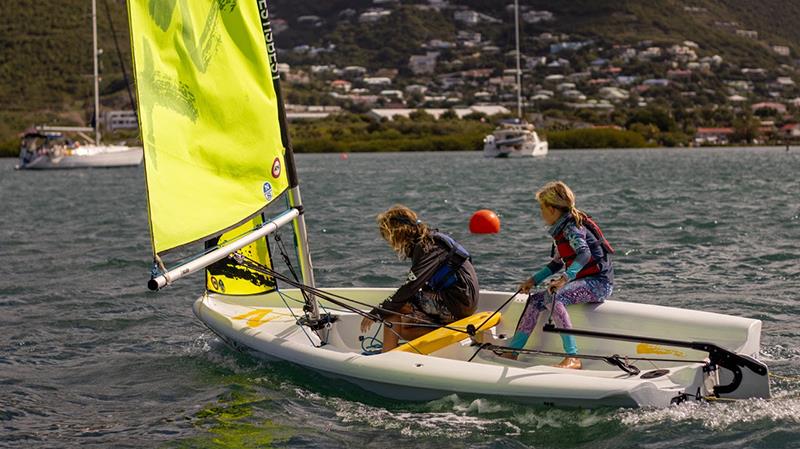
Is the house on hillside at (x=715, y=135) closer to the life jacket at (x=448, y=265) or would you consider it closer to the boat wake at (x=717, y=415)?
the life jacket at (x=448, y=265)

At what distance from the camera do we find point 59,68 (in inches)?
4835

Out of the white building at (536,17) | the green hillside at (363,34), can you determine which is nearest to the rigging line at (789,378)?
the green hillside at (363,34)

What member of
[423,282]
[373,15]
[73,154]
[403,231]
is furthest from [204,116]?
[373,15]

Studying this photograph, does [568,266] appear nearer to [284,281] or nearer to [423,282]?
[423,282]

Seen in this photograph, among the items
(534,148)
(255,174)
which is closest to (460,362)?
(255,174)

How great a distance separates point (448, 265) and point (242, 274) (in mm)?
2047

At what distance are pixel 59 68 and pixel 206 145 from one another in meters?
122

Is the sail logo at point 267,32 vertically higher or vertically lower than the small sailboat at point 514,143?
higher

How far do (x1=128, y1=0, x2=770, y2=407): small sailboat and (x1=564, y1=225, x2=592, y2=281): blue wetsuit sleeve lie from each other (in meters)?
0.43

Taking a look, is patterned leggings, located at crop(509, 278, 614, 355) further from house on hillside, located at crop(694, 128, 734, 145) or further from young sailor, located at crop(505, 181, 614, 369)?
house on hillside, located at crop(694, 128, 734, 145)

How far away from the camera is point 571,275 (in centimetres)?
745

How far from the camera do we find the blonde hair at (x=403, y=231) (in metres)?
7.57

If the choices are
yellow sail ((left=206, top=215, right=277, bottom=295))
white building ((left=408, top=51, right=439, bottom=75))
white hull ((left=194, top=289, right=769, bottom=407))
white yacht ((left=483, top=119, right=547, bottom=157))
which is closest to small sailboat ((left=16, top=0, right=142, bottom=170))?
white yacht ((left=483, top=119, right=547, bottom=157))

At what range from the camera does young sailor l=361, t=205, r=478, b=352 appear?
754 centimetres
